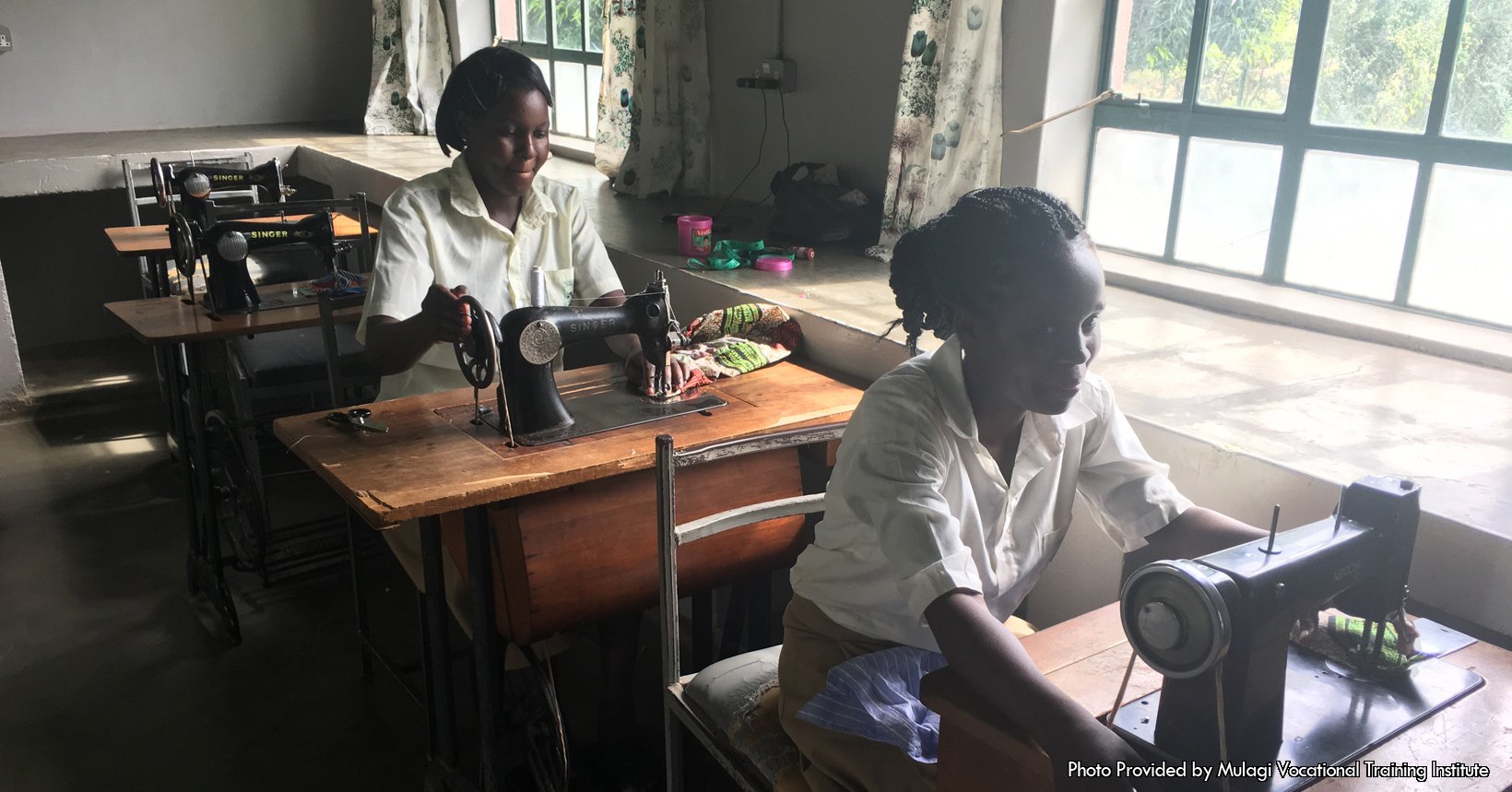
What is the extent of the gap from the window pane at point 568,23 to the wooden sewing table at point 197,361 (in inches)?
103

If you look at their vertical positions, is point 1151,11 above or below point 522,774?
above

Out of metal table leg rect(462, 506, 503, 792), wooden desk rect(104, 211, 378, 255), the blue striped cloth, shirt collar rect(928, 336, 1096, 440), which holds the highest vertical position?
A: shirt collar rect(928, 336, 1096, 440)

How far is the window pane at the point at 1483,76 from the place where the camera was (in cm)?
Answer: 195

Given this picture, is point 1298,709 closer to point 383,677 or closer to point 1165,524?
point 1165,524

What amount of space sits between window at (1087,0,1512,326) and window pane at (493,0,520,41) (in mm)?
3746

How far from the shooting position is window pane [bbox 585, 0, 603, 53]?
4.79 metres

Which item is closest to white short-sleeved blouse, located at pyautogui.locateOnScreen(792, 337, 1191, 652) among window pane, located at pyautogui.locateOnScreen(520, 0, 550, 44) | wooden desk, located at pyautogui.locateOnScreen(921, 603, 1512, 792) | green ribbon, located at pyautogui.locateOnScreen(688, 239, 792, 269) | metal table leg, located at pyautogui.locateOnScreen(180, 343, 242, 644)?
wooden desk, located at pyautogui.locateOnScreen(921, 603, 1512, 792)

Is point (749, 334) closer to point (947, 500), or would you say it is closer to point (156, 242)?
point (947, 500)

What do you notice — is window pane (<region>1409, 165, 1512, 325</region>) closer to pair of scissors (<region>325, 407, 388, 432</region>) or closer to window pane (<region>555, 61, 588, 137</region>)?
pair of scissors (<region>325, 407, 388, 432</region>)

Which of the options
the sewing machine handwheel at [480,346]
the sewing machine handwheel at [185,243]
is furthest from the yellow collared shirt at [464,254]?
the sewing machine handwheel at [185,243]

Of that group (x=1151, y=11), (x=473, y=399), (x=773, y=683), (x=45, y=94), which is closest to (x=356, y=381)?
(x=473, y=399)

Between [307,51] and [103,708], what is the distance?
4821 millimetres

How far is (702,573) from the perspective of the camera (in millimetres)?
1854

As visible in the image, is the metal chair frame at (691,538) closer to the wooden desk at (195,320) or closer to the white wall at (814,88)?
the wooden desk at (195,320)
